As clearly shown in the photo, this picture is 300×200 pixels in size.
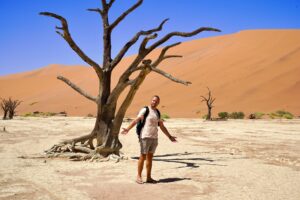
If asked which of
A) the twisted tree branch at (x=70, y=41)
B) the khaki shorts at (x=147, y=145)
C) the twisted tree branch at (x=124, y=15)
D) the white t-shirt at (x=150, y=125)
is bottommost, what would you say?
the khaki shorts at (x=147, y=145)

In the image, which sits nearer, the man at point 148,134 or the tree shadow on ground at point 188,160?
the man at point 148,134

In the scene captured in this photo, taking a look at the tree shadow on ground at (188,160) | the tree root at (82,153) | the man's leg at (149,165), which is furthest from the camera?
the tree root at (82,153)

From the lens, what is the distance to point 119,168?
27.6 ft

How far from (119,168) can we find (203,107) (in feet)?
120

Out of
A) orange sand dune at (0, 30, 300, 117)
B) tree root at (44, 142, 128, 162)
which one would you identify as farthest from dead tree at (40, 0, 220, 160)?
orange sand dune at (0, 30, 300, 117)

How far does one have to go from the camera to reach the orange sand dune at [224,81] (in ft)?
139

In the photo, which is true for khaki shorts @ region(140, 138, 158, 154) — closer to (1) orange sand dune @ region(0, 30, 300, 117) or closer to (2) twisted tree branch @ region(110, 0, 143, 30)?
(2) twisted tree branch @ region(110, 0, 143, 30)

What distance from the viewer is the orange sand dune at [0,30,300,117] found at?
42281 mm

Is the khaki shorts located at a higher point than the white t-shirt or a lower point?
lower

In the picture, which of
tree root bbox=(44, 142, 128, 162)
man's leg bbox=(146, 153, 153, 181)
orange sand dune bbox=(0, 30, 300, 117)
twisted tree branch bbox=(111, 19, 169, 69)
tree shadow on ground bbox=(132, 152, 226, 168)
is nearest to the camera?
man's leg bbox=(146, 153, 153, 181)

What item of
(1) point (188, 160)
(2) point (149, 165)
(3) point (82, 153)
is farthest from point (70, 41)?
(2) point (149, 165)

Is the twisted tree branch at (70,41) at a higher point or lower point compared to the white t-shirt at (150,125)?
higher

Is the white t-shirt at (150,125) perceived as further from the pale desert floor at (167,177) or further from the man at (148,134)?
the pale desert floor at (167,177)

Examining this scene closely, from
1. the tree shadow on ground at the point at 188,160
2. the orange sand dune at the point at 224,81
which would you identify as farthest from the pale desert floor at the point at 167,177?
the orange sand dune at the point at 224,81
